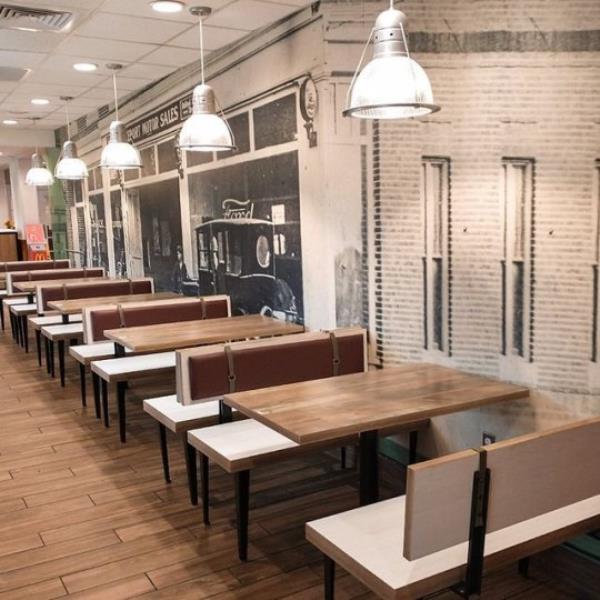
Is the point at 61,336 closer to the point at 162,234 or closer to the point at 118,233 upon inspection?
the point at 162,234

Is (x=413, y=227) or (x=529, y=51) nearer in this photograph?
(x=529, y=51)

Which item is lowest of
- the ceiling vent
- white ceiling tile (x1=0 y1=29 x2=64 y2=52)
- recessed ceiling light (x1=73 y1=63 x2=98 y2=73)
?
the ceiling vent

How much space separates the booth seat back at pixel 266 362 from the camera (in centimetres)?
332

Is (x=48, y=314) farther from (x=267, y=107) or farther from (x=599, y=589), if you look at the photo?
(x=599, y=589)

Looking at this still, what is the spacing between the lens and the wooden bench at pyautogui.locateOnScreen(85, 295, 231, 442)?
171 inches

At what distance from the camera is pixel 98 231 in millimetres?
8688

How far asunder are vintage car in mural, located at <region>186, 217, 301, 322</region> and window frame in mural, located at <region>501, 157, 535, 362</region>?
5.51 ft

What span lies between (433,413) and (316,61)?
7.57ft

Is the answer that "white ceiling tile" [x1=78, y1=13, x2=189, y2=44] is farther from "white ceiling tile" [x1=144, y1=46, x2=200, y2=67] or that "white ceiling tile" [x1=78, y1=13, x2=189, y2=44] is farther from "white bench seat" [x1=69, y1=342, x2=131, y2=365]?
"white bench seat" [x1=69, y1=342, x2=131, y2=365]

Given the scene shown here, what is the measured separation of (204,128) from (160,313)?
1776 mm

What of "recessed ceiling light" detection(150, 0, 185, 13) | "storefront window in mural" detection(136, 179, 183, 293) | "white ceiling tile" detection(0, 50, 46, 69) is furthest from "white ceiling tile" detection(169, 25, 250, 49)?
"storefront window in mural" detection(136, 179, 183, 293)

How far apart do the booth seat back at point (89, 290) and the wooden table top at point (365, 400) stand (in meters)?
4.11

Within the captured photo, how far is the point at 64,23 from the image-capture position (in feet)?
14.0

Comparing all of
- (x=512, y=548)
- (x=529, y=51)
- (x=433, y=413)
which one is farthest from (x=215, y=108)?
(x=512, y=548)
